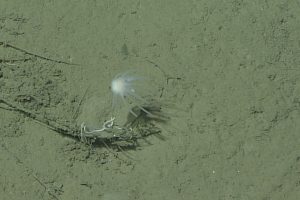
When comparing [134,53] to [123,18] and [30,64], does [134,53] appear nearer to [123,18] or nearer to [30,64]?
[123,18]

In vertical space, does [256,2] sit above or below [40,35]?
above

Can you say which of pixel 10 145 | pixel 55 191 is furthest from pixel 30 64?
pixel 55 191

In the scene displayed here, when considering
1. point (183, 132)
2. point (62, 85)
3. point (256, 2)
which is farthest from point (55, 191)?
point (256, 2)

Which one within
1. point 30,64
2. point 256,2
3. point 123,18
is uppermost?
point 256,2

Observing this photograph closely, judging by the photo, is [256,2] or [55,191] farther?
[256,2]

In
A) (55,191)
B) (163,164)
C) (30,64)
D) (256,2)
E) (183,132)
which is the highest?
(256,2)

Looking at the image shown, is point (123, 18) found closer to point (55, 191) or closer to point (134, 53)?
point (134, 53)
